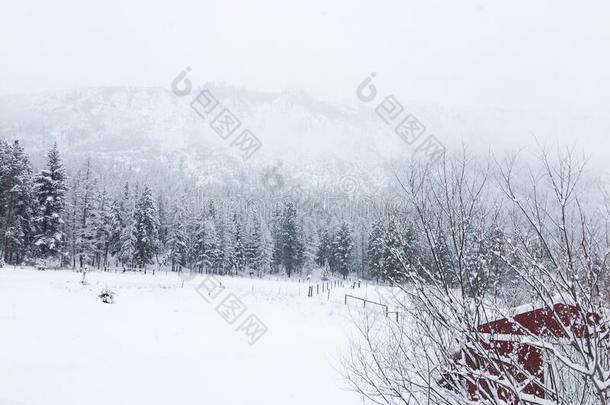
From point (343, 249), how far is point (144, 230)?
33.4m

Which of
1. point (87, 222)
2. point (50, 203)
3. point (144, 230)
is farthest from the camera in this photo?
point (87, 222)

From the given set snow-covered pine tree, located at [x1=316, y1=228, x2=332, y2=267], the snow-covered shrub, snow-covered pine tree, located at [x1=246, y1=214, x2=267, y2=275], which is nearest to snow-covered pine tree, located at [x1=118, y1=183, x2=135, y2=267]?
snow-covered pine tree, located at [x1=246, y1=214, x2=267, y2=275]

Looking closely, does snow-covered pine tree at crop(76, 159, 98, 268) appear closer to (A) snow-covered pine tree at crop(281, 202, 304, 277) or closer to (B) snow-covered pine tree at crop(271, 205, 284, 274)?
(A) snow-covered pine tree at crop(281, 202, 304, 277)

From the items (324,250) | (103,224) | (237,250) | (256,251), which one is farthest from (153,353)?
(324,250)

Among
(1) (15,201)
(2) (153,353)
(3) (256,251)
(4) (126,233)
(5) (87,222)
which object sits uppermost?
(1) (15,201)

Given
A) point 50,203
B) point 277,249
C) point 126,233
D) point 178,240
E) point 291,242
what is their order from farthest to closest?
point 277,249 → point 291,242 → point 178,240 → point 126,233 → point 50,203

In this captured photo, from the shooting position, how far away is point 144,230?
4622 centimetres

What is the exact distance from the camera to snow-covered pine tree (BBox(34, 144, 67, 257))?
3547cm

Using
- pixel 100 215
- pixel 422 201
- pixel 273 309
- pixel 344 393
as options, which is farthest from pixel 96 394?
pixel 100 215

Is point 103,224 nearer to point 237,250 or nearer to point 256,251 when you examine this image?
point 237,250

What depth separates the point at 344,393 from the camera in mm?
10281

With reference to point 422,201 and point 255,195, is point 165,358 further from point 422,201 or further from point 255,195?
point 255,195

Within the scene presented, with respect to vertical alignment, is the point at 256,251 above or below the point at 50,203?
below

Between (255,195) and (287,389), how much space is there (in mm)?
138939
